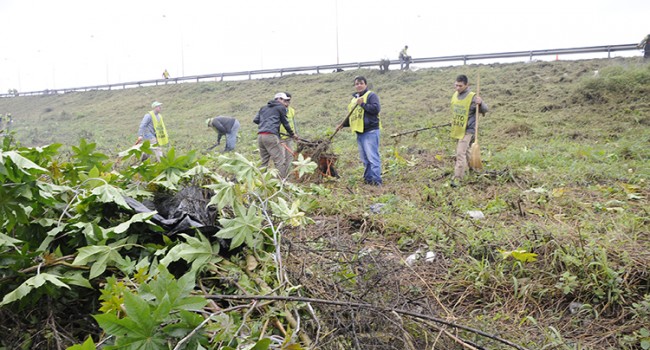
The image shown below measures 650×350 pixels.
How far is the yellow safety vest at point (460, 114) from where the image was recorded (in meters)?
6.60

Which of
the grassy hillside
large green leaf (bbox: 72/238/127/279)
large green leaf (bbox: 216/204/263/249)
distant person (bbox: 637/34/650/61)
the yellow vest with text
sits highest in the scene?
distant person (bbox: 637/34/650/61)

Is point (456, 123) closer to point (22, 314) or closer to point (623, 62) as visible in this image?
point (22, 314)

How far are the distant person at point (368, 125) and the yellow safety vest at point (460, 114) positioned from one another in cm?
120

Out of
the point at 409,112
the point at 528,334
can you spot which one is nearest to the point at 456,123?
the point at 528,334

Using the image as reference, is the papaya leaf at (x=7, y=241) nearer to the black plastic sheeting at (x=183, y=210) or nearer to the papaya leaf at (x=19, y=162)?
the papaya leaf at (x=19, y=162)

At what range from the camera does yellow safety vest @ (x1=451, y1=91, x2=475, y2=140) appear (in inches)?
260

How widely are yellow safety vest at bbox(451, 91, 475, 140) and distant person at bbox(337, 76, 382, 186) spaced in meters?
1.20

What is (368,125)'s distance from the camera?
6855mm

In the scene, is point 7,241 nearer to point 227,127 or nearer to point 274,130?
point 274,130

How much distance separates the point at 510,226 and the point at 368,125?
313 centimetres

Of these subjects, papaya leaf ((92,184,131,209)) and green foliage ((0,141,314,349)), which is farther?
papaya leaf ((92,184,131,209))

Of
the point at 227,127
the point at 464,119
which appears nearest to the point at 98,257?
the point at 464,119

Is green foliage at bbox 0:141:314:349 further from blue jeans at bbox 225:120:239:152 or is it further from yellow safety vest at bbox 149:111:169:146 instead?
blue jeans at bbox 225:120:239:152

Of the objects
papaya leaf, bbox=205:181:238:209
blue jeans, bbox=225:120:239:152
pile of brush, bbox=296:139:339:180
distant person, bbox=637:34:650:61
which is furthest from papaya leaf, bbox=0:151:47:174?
distant person, bbox=637:34:650:61
